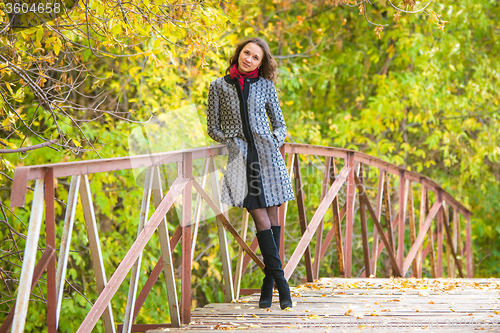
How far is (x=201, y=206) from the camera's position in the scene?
2.91 metres

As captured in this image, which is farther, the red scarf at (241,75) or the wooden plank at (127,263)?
the red scarf at (241,75)

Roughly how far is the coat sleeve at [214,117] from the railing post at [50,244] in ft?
4.02

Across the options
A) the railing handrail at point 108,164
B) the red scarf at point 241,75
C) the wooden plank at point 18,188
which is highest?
the red scarf at point 241,75

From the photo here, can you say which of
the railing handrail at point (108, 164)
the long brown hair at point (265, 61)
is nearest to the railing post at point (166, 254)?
the railing handrail at point (108, 164)

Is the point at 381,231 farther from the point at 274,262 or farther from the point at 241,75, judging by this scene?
the point at 241,75

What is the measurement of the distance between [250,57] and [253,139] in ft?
1.46

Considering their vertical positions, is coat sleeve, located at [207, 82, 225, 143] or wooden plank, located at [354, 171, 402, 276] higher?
coat sleeve, located at [207, 82, 225, 143]

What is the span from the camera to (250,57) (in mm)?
2688

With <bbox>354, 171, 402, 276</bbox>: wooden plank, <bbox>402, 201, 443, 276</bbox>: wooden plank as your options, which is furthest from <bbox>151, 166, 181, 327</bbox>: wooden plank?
<bbox>402, 201, 443, 276</bbox>: wooden plank

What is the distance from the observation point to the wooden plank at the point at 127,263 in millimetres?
1809

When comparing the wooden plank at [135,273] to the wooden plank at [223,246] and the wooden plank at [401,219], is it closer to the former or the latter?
the wooden plank at [223,246]

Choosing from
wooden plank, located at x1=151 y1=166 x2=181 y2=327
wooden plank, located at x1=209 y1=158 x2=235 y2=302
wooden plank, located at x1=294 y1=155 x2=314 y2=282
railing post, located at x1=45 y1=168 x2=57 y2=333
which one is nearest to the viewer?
railing post, located at x1=45 y1=168 x2=57 y2=333

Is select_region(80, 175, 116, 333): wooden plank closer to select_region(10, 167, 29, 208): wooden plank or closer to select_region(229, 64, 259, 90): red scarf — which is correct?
select_region(10, 167, 29, 208): wooden plank

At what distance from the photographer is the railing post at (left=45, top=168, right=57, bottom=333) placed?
1601mm
